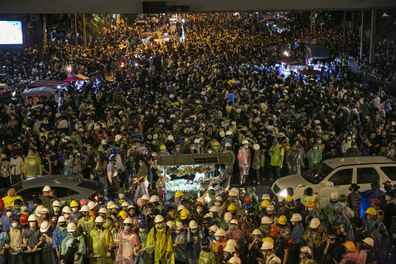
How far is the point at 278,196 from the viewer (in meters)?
14.4

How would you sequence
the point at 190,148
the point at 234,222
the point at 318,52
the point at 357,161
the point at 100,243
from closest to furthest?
the point at 100,243, the point at 234,222, the point at 357,161, the point at 190,148, the point at 318,52

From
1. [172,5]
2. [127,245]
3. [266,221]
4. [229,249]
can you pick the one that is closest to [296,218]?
[266,221]

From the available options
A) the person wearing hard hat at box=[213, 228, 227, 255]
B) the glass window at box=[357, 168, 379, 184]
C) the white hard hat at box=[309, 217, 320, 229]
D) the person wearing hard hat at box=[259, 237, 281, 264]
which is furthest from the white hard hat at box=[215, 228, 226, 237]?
the glass window at box=[357, 168, 379, 184]

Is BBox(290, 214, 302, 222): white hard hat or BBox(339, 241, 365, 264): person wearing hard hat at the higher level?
BBox(290, 214, 302, 222): white hard hat

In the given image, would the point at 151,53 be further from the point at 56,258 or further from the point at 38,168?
the point at 56,258

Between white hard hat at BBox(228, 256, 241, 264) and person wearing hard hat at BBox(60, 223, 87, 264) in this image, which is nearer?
white hard hat at BBox(228, 256, 241, 264)

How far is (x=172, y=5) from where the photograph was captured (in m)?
23.7

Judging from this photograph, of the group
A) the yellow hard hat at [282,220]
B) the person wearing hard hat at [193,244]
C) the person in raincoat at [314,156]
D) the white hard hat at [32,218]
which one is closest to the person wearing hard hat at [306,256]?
the yellow hard hat at [282,220]

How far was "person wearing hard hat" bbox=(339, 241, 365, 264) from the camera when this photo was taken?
9.67m

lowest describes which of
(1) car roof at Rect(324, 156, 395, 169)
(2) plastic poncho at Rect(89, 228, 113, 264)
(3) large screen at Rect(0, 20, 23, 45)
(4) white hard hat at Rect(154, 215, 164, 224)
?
(2) plastic poncho at Rect(89, 228, 113, 264)

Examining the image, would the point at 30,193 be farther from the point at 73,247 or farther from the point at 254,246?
the point at 254,246

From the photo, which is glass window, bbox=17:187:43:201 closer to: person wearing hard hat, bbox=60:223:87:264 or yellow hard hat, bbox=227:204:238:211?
person wearing hard hat, bbox=60:223:87:264

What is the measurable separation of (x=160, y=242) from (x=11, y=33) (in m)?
30.1

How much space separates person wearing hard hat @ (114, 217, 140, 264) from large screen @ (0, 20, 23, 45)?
96.7ft
